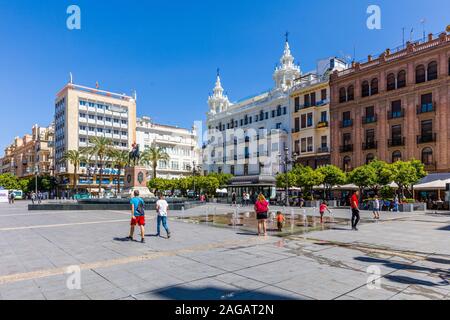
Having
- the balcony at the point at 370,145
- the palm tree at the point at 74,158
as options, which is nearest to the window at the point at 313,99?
the balcony at the point at 370,145

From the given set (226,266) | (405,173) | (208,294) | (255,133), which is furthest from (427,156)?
(208,294)

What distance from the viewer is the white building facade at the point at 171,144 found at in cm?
8388

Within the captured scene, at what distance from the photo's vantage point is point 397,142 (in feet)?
124

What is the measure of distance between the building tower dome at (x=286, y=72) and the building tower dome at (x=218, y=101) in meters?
16.8

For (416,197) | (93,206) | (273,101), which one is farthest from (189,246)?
(273,101)

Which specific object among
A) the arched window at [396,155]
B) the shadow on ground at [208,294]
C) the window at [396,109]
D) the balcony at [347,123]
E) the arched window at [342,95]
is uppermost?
the arched window at [342,95]

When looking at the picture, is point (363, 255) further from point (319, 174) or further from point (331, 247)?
point (319, 174)

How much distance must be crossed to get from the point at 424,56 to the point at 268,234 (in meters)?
35.0

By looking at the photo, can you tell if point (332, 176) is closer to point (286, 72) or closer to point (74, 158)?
point (286, 72)

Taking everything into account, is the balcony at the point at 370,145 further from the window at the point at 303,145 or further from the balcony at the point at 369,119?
the window at the point at 303,145

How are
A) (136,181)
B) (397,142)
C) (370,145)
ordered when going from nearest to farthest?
1. (136,181)
2. (397,142)
3. (370,145)

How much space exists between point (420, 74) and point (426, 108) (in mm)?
4224

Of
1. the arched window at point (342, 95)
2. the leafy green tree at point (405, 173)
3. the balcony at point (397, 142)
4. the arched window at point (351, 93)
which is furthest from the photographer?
the arched window at point (342, 95)
